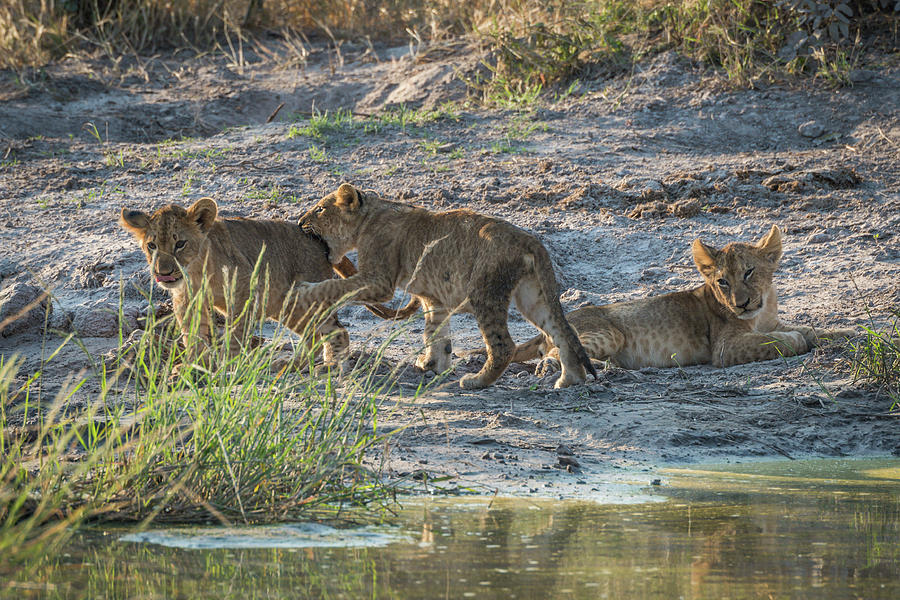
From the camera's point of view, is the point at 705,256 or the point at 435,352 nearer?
the point at 435,352

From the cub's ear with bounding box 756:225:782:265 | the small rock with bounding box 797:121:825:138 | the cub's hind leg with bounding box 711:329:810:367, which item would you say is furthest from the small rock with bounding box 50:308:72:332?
the small rock with bounding box 797:121:825:138

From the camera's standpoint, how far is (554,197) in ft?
31.9

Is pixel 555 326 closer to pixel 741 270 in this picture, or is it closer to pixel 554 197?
pixel 741 270

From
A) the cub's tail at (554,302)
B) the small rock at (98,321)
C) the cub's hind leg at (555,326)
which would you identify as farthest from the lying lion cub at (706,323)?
the small rock at (98,321)

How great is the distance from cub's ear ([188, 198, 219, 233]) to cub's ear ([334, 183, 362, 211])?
860 millimetres

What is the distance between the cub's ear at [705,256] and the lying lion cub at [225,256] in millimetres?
1756

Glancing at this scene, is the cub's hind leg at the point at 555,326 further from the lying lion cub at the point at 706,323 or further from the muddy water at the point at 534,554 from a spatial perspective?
the muddy water at the point at 534,554

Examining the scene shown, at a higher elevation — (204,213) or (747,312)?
(204,213)

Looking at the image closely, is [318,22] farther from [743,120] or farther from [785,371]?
[785,371]

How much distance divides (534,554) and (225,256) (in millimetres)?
3521

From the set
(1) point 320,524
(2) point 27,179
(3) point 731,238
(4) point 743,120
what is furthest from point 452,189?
(1) point 320,524

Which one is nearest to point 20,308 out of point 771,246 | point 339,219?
point 339,219

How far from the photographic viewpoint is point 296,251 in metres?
7.45

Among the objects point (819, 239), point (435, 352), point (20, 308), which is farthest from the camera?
point (819, 239)
